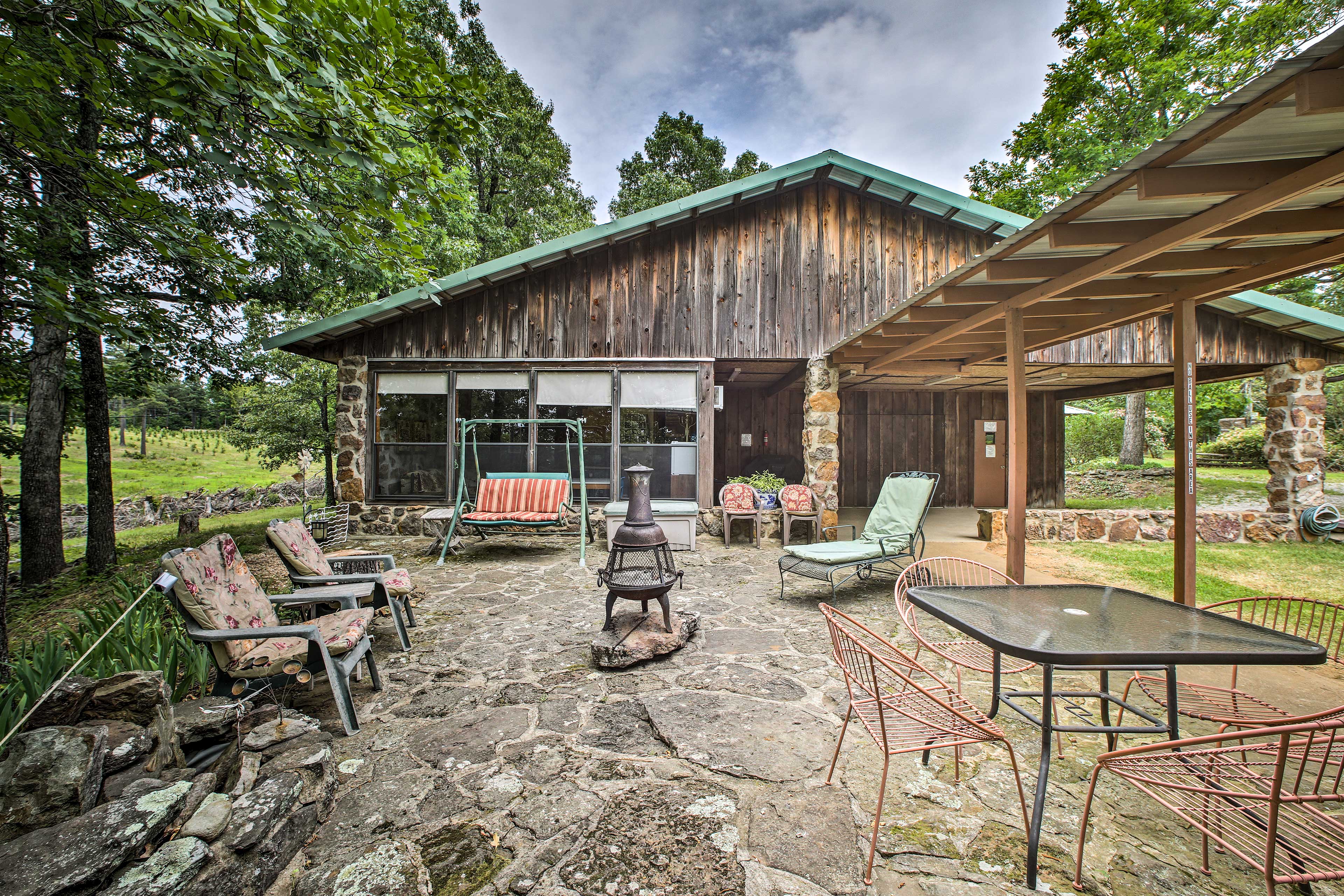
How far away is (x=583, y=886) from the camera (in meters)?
1.49

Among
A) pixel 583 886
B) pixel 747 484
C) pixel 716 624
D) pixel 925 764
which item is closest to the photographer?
pixel 583 886

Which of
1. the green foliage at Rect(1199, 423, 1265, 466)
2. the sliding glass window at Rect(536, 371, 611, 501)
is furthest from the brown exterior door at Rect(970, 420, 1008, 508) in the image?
the green foliage at Rect(1199, 423, 1265, 466)

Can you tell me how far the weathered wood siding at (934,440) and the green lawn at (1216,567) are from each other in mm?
3602

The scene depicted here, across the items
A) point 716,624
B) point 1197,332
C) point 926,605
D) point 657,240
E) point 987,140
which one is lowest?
point 716,624

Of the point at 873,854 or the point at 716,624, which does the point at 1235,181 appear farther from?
the point at 716,624

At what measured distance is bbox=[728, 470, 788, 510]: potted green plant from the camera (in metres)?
7.01

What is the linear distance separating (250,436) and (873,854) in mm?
13137

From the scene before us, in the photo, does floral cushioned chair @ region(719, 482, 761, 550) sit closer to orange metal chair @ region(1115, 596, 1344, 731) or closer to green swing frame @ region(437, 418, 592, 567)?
green swing frame @ region(437, 418, 592, 567)

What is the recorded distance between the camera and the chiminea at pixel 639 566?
10.7ft

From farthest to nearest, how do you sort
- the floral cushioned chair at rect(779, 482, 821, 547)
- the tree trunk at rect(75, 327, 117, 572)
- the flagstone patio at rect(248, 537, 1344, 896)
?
the floral cushioned chair at rect(779, 482, 821, 547) → the tree trunk at rect(75, 327, 117, 572) → the flagstone patio at rect(248, 537, 1344, 896)

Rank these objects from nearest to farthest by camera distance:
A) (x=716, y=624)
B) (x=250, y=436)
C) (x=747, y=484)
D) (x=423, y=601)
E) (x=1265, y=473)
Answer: (x=716, y=624) → (x=423, y=601) → (x=747, y=484) → (x=250, y=436) → (x=1265, y=473)

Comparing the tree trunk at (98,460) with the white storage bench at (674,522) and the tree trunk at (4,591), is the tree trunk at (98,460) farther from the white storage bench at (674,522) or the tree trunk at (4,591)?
the white storage bench at (674,522)

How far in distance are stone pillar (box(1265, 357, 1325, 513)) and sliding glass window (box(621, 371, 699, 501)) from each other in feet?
26.4

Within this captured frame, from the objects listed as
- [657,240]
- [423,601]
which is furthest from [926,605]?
[657,240]
